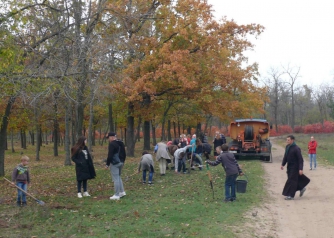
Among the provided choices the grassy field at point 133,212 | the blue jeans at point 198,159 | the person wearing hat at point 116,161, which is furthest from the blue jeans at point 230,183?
the blue jeans at point 198,159

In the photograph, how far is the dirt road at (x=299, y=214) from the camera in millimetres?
7859

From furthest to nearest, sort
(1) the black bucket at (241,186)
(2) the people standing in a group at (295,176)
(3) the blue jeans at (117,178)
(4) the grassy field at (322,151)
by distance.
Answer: (4) the grassy field at (322,151)
(1) the black bucket at (241,186)
(2) the people standing in a group at (295,176)
(3) the blue jeans at (117,178)

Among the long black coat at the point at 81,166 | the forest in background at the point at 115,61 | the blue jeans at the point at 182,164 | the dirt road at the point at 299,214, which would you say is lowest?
the dirt road at the point at 299,214

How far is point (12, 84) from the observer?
438 inches

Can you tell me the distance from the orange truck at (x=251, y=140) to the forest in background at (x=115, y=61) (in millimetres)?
1551

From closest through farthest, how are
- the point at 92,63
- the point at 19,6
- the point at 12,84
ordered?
the point at 12,84 → the point at 19,6 → the point at 92,63

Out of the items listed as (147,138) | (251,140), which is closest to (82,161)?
(251,140)

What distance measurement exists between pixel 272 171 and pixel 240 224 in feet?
35.9

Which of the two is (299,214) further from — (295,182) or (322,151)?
(322,151)

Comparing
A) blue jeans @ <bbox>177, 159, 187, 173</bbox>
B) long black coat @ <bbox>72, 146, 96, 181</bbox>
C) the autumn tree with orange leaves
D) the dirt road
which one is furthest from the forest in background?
the dirt road

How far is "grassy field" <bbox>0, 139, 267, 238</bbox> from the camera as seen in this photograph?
7621 millimetres

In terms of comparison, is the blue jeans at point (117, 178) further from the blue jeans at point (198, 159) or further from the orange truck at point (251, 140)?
the orange truck at point (251, 140)

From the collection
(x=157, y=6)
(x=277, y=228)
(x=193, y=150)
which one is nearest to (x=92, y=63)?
(x=193, y=150)

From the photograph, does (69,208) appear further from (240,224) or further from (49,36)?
(49,36)
